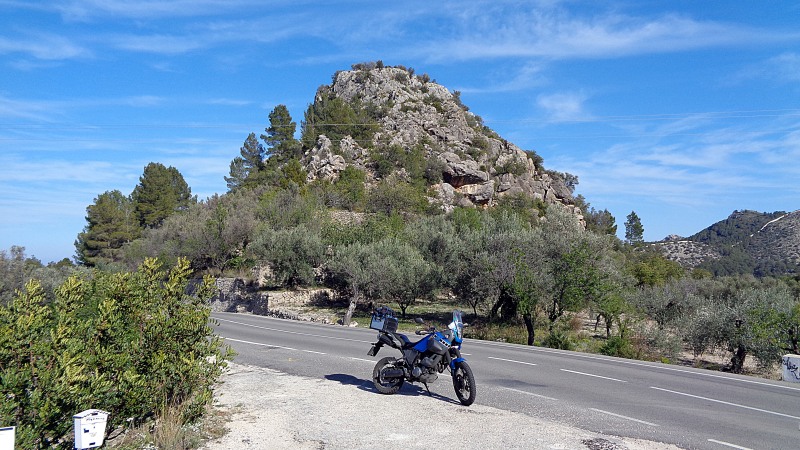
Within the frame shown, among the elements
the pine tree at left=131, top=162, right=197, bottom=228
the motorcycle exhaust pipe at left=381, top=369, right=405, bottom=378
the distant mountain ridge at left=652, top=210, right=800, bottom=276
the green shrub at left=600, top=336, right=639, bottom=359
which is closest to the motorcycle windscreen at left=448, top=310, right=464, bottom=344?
the motorcycle exhaust pipe at left=381, top=369, right=405, bottom=378

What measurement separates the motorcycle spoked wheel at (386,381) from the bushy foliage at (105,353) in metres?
2.93

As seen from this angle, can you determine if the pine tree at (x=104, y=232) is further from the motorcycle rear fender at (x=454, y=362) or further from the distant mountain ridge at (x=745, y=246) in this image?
the distant mountain ridge at (x=745, y=246)

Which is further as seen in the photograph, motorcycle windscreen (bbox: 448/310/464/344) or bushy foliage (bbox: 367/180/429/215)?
bushy foliage (bbox: 367/180/429/215)

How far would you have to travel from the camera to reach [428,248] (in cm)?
3609

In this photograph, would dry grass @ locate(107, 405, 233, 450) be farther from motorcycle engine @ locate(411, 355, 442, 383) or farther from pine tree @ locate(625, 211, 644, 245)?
pine tree @ locate(625, 211, 644, 245)

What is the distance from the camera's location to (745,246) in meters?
95.6

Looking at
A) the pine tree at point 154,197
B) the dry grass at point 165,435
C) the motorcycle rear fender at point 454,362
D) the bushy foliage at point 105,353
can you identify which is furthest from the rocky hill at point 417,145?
the dry grass at point 165,435

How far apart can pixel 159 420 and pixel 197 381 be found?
0.57 m

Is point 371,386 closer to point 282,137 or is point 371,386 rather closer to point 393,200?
point 393,200

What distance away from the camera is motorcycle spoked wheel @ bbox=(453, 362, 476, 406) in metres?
8.59

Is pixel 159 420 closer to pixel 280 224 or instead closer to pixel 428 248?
pixel 428 248

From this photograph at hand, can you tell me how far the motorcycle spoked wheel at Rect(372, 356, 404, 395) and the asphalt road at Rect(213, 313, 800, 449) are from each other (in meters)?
0.61

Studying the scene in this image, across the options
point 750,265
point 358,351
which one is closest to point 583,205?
point 750,265

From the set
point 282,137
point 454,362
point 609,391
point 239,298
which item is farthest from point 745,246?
point 454,362
